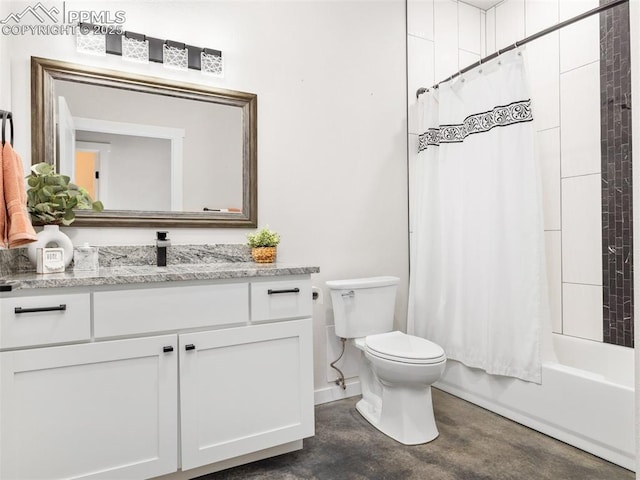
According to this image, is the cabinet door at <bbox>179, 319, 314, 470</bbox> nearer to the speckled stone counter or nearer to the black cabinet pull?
the black cabinet pull

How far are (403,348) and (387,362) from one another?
0.57ft

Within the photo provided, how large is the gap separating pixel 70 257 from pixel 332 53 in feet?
6.13

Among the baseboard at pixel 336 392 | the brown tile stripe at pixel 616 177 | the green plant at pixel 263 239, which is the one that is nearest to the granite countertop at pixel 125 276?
the green plant at pixel 263 239

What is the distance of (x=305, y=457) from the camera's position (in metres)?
1.83

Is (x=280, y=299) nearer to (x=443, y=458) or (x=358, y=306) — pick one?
(x=358, y=306)

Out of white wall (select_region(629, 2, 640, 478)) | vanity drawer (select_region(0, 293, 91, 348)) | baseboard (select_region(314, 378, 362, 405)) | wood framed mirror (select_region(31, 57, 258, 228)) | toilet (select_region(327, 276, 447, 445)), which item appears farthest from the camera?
baseboard (select_region(314, 378, 362, 405))

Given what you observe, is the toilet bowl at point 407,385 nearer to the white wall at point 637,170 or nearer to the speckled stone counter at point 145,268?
the speckled stone counter at point 145,268

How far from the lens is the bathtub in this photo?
5.57 feet

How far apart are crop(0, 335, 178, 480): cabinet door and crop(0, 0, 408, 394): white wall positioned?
69cm

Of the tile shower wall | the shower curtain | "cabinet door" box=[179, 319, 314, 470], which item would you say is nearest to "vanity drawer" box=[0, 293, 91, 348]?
"cabinet door" box=[179, 319, 314, 470]

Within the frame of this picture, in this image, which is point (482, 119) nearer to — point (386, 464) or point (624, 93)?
point (624, 93)

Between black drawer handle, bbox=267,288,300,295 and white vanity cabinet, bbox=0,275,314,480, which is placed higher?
black drawer handle, bbox=267,288,300,295

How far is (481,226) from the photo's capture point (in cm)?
227

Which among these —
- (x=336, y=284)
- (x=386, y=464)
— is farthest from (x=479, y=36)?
(x=386, y=464)
